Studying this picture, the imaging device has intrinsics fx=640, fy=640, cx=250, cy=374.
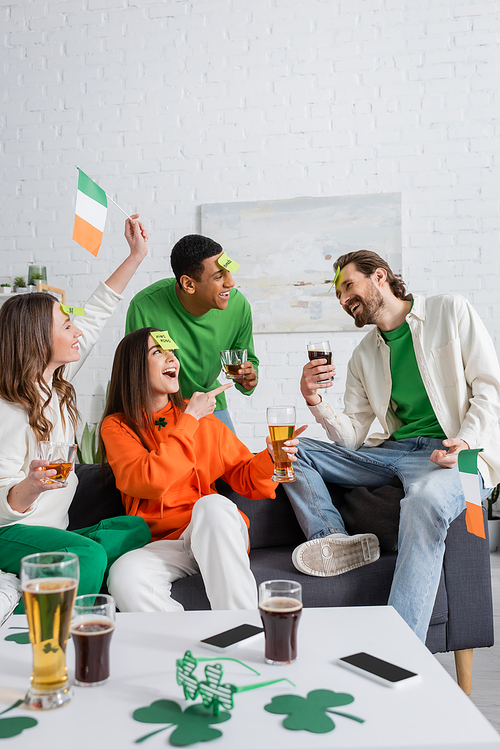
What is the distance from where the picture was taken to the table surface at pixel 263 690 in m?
0.82

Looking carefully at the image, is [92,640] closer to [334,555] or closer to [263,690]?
[263,690]

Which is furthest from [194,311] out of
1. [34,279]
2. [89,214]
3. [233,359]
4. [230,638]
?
[230,638]

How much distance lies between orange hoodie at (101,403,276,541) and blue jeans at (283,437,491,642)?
0.17 metres

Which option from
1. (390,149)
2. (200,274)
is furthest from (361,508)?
(390,149)

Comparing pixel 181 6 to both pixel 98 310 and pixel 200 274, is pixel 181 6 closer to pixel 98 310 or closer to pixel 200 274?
pixel 200 274

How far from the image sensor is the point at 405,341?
8.23 ft

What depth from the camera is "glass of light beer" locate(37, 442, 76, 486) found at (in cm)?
160

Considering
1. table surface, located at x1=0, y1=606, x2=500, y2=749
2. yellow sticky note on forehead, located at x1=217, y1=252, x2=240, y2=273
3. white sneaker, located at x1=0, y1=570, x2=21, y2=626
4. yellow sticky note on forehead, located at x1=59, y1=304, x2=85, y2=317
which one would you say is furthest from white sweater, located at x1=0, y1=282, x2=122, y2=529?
yellow sticky note on forehead, located at x1=217, y1=252, x2=240, y2=273

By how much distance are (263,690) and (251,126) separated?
3545 mm

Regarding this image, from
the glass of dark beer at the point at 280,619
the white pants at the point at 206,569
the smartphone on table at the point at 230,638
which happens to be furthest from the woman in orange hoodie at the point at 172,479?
the glass of dark beer at the point at 280,619

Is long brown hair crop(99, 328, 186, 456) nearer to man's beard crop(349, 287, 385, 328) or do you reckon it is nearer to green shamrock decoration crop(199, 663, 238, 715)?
man's beard crop(349, 287, 385, 328)

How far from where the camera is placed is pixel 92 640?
0.96 metres

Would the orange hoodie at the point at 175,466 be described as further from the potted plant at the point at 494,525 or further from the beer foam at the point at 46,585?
the potted plant at the point at 494,525

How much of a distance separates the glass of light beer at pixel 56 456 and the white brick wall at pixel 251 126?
233 cm
